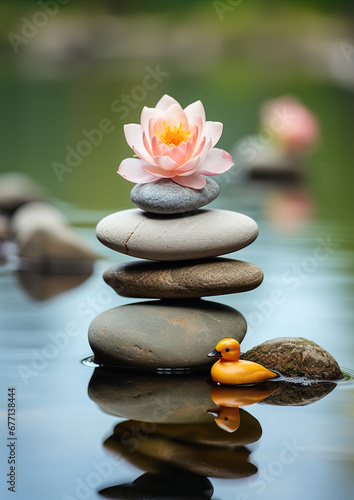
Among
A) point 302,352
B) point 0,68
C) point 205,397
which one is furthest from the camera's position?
point 0,68

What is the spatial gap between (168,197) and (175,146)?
0.48 ft

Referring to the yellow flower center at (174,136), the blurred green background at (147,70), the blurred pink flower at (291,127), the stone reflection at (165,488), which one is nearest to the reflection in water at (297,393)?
the stone reflection at (165,488)

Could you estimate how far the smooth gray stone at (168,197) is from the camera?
8.33 ft

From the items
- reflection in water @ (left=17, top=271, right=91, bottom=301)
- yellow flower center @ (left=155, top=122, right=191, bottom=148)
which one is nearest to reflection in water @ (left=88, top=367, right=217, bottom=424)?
yellow flower center @ (left=155, top=122, right=191, bottom=148)

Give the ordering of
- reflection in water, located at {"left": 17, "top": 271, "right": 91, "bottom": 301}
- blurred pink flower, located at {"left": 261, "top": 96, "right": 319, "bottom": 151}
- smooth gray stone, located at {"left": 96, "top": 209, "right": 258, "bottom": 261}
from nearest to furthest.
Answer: smooth gray stone, located at {"left": 96, "top": 209, "right": 258, "bottom": 261}
reflection in water, located at {"left": 17, "top": 271, "right": 91, "bottom": 301}
blurred pink flower, located at {"left": 261, "top": 96, "right": 319, "bottom": 151}

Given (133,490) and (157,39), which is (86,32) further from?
(133,490)

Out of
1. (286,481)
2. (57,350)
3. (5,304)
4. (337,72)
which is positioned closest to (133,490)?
(286,481)

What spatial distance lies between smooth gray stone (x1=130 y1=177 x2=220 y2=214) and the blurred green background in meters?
3.40

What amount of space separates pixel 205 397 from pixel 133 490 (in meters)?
0.61

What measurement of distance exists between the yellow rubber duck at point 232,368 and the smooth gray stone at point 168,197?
0.41m

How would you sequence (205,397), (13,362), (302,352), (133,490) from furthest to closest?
(13,362)
(302,352)
(205,397)
(133,490)

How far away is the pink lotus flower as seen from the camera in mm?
2539

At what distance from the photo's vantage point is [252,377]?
7.97ft

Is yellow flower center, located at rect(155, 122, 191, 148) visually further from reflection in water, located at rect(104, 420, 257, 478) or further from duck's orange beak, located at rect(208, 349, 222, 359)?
reflection in water, located at rect(104, 420, 257, 478)
